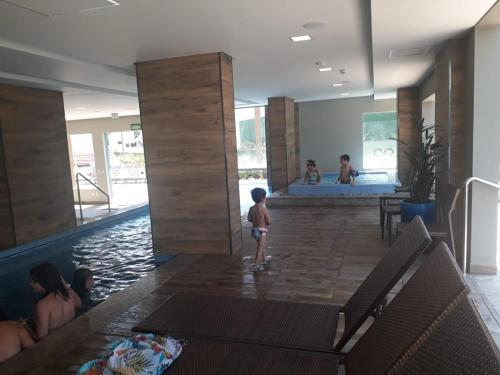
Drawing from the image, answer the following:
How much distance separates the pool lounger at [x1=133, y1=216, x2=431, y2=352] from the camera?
2.04 metres

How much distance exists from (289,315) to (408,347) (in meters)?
1.18

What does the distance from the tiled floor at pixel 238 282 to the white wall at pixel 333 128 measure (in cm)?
691

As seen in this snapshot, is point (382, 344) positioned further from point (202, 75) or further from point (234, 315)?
point (202, 75)

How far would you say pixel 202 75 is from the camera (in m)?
4.87

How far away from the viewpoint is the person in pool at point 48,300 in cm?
314

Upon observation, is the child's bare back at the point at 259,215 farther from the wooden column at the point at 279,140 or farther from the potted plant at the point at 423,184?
the wooden column at the point at 279,140

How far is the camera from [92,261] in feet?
19.3

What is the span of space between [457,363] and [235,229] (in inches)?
167

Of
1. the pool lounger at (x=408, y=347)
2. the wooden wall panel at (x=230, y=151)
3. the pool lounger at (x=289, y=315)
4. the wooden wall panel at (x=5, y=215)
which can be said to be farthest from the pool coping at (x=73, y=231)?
the pool lounger at (x=408, y=347)

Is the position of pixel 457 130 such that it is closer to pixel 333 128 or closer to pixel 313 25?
pixel 313 25

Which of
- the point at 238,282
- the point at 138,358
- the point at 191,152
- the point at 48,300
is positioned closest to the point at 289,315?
the point at 138,358

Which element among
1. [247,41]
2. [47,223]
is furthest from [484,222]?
[47,223]

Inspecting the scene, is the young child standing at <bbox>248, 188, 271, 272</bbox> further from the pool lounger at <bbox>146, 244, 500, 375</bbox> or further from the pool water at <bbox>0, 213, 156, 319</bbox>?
the pool lounger at <bbox>146, 244, 500, 375</bbox>

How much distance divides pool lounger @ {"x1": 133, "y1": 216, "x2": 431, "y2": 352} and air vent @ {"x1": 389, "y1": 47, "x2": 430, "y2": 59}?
3432 mm
